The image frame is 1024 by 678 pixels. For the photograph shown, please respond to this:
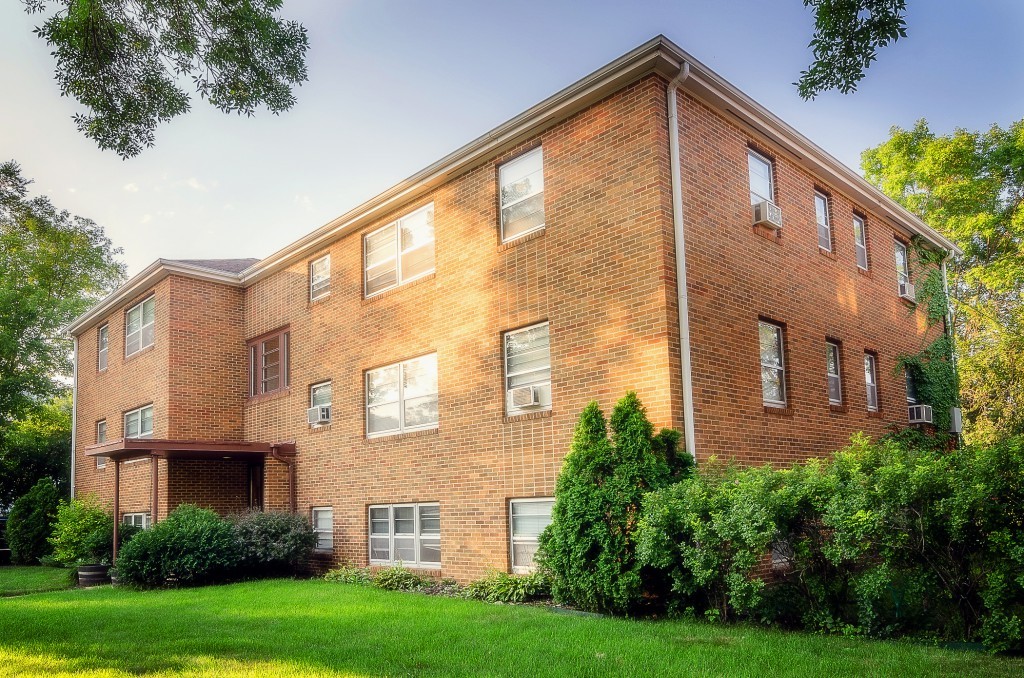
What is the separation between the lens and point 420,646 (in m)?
8.37

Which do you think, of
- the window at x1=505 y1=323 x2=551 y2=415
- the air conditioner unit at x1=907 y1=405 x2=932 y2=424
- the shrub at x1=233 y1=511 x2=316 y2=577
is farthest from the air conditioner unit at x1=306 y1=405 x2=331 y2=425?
the air conditioner unit at x1=907 y1=405 x2=932 y2=424

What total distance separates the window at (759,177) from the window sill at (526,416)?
461cm

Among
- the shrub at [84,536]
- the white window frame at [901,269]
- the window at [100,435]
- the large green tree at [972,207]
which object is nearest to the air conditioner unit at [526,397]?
the white window frame at [901,269]

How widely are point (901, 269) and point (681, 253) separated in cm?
888

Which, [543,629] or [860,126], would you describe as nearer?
[543,629]

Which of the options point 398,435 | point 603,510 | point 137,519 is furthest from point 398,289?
point 137,519

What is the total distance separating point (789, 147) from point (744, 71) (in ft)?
6.09

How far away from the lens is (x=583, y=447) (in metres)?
10.8

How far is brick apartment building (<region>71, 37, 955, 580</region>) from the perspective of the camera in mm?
11680

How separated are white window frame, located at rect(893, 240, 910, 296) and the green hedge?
8909 millimetres

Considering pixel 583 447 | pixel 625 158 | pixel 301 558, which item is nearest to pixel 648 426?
pixel 583 447

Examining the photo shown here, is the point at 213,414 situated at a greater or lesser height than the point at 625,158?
lesser

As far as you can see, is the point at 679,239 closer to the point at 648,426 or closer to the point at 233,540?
the point at 648,426

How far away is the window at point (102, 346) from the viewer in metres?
24.7
